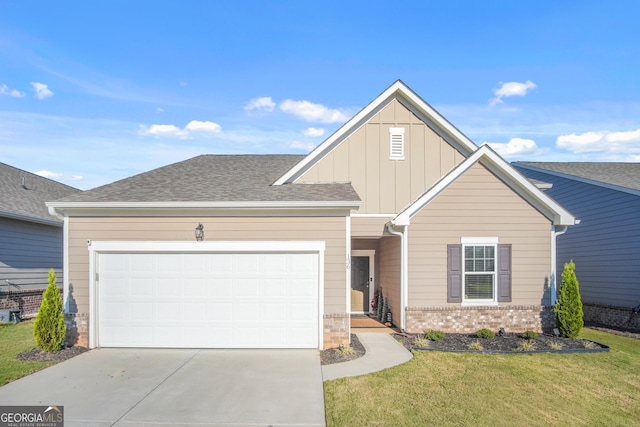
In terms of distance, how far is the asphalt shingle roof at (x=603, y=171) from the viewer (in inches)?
554

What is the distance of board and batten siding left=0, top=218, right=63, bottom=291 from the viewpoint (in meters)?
14.5

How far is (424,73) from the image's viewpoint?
50.1 feet

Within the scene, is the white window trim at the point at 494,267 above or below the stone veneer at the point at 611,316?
above

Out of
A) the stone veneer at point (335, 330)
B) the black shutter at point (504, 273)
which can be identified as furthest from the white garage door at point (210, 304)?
the black shutter at point (504, 273)

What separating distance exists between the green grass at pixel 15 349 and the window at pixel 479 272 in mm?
9348

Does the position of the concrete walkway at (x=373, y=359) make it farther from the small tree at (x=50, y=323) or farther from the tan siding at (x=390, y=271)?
the small tree at (x=50, y=323)

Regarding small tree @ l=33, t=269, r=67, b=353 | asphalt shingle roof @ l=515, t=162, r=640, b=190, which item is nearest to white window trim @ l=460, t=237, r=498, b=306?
asphalt shingle roof @ l=515, t=162, r=640, b=190

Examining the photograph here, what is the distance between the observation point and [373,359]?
871cm

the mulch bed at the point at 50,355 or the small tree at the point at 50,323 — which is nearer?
the mulch bed at the point at 50,355

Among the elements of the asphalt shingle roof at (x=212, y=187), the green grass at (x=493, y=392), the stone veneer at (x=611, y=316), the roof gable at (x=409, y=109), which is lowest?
the stone veneer at (x=611, y=316)

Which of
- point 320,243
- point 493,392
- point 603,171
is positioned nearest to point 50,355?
point 320,243

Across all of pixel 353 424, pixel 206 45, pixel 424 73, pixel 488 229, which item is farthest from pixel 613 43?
pixel 353 424

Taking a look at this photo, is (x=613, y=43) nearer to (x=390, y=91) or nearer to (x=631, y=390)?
(x=390, y=91)

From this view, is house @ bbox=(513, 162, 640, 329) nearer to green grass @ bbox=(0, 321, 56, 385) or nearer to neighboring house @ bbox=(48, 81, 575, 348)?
neighboring house @ bbox=(48, 81, 575, 348)
